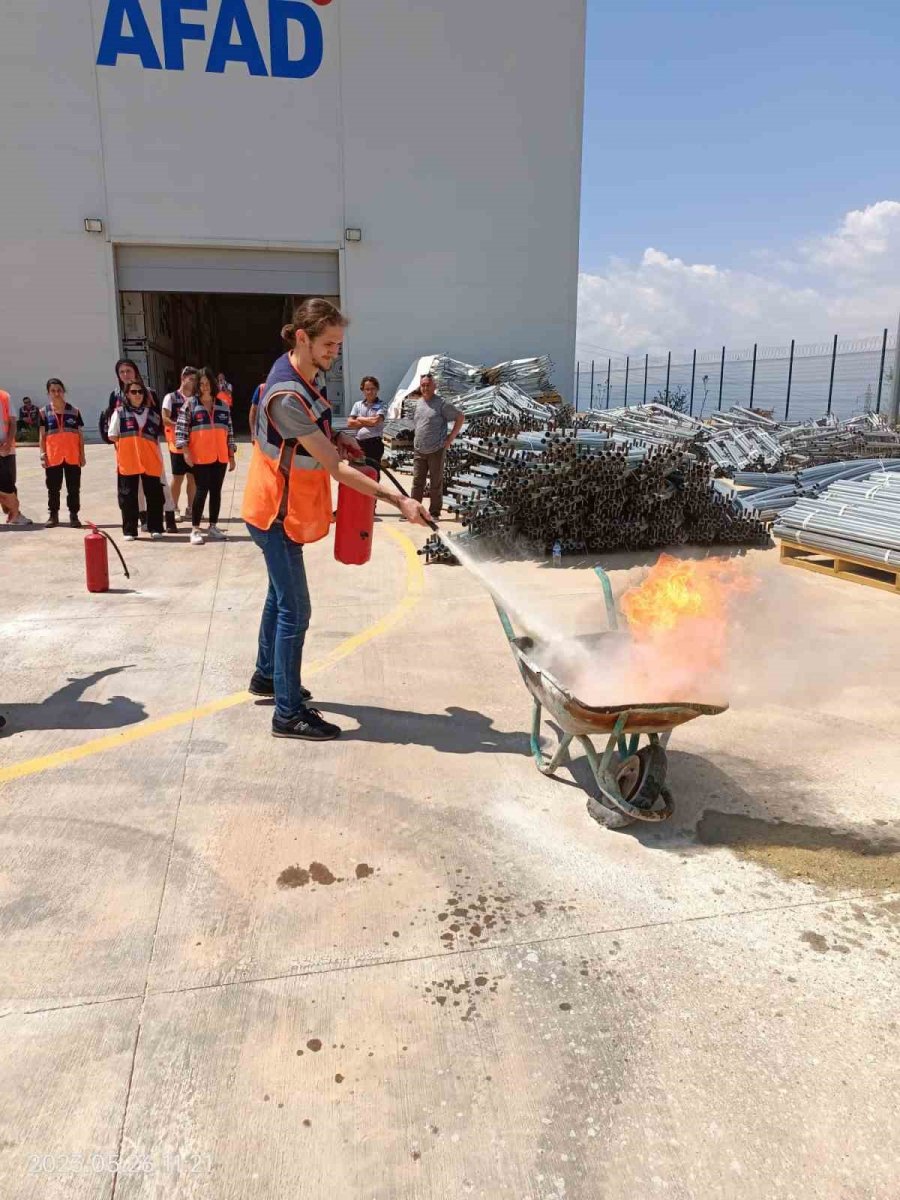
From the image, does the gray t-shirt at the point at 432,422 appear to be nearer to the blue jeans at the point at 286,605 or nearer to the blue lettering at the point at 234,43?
the blue jeans at the point at 286,605

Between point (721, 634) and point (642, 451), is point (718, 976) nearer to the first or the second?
point (721, 634)

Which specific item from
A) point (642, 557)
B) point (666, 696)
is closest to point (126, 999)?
point (666, 696)

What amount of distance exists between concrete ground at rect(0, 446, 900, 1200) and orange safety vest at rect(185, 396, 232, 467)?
4667 millimetres

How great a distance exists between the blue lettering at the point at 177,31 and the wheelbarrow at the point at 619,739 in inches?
948

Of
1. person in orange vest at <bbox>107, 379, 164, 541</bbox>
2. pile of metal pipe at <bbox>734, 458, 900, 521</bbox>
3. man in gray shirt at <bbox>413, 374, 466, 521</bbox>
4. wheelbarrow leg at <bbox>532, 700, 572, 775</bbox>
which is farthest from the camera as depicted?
pile of metal pipe at <bbox>734, 458, 900, 521</bbox>

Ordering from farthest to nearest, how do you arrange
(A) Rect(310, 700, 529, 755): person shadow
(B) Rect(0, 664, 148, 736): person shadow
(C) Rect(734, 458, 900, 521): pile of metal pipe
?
(C) Rect(734, 458, 900, 521): pile of metal pipe, (B) Rect(0, 664, 148, 736): person shadow, (A) Rect(310, 700, 529, 755): person shadow

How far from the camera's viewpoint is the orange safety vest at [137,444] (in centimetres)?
906

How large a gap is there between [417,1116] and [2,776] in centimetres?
291

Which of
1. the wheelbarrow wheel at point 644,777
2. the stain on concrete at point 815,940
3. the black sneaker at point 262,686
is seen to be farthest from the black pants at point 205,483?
the stain on concrete at point 815,940

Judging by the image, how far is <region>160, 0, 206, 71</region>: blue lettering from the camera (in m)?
20.7

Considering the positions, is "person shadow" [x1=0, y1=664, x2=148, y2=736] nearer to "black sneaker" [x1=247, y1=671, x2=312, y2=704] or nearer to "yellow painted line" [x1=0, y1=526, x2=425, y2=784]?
"yellow painted line" [x1=0, y1=526, x2=425, y2=784]

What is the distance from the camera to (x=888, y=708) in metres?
4.82

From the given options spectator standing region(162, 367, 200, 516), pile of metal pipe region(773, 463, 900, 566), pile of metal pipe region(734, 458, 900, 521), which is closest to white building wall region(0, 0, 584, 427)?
pile of metal pipe region(734, 458, 900, 521)

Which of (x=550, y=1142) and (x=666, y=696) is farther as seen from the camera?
(x=666, y=696)
